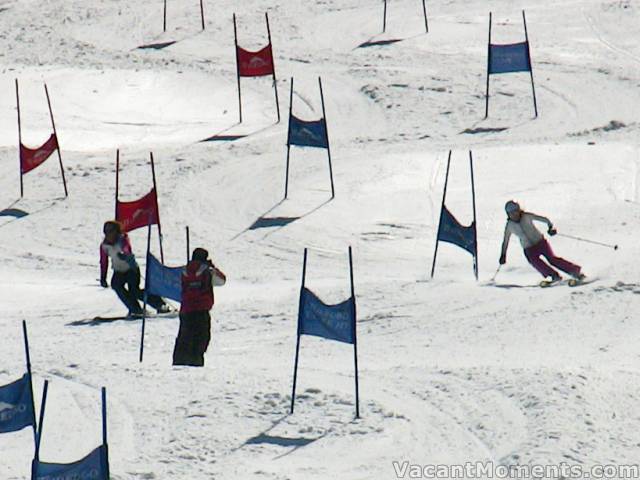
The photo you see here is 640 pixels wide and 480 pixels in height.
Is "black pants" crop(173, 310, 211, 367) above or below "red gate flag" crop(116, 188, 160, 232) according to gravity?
above

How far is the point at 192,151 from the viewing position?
26.7 metres

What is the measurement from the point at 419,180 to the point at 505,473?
512 inches

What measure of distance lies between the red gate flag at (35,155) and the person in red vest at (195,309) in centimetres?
986

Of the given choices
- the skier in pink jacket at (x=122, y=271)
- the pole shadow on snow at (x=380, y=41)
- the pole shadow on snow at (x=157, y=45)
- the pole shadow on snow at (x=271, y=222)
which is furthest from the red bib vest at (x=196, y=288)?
the pole shadow on snow at (x=157, y=45)

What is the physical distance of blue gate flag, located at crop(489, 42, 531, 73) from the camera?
26.9 meters

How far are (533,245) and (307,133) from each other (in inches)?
205

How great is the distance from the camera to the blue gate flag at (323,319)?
12.7 meters

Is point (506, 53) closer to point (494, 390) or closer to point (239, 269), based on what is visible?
point (239, 269)

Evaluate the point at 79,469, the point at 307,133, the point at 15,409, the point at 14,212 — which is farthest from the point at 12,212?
the point at 79,469

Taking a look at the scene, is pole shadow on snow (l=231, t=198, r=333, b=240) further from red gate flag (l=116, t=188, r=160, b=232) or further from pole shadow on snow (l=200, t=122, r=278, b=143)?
pole shadow on snow (l=200, t=122, r=278, b=143)

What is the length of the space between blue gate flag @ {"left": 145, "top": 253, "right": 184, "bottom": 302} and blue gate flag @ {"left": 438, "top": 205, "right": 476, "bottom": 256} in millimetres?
4556

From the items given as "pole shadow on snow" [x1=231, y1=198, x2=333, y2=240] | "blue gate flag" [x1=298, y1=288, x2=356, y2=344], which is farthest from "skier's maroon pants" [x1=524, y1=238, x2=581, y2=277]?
"blue gate flag" [x1=298, y1=288, x2=356, y2=344]

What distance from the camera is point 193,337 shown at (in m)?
14.7

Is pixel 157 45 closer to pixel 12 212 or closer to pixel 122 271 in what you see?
pixel 12 212
